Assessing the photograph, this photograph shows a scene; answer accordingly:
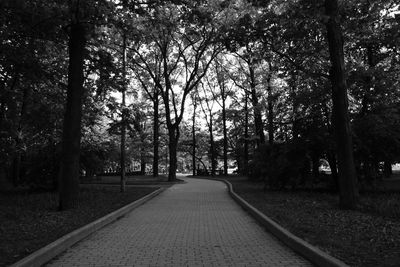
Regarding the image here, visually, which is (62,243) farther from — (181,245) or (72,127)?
(72,127)

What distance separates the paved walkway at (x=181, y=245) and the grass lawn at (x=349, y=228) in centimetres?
64

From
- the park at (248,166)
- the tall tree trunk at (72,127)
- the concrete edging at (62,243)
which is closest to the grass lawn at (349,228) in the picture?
the park at (248,166)

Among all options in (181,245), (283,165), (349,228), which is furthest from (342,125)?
(283,165)

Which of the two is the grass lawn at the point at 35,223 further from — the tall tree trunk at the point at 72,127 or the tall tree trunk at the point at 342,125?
the tall tree trunk at the point at 342,125

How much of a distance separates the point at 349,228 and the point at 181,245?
12.2ft

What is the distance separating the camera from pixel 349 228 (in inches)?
352

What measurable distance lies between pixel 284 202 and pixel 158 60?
28.5m

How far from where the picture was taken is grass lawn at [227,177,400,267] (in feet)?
20.6

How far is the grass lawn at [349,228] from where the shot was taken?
A: 627cm

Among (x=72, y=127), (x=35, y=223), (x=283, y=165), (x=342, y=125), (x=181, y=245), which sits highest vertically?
(x=72, y=127)

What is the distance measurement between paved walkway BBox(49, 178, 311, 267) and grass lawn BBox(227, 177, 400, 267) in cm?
64

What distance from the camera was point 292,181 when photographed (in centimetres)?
2045

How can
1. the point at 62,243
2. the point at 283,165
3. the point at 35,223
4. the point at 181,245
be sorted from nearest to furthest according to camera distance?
the point at 62,243 → the point at 181,245 → the point at 35,223 → the point at 283,165

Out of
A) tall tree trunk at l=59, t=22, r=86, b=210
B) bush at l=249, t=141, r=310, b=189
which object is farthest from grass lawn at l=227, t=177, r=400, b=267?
tall tree trunk at l=59, t=22, r=86, b=210
